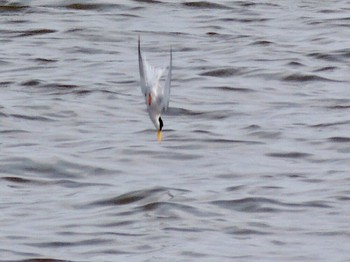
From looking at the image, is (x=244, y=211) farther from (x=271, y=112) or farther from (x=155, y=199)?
(x=271, y=112)

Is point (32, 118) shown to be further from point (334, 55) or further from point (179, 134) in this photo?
point (334, 55)

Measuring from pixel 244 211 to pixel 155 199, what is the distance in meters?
0.45

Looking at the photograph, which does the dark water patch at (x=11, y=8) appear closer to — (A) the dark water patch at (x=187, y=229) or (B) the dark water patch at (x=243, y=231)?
(A) the dark water patch at (x=187, y=229)

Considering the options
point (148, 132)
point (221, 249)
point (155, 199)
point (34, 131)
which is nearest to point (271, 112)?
point (148, 132)

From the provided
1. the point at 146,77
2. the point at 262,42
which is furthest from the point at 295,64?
the point at 146,77

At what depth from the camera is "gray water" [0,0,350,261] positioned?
7004mm

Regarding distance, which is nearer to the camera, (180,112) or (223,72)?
(180,112)

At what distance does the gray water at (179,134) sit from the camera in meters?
7.00

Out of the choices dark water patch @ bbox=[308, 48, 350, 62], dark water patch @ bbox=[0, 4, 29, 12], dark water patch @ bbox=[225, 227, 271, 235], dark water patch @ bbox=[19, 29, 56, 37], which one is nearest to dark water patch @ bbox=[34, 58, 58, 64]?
dark water patch @ bbox=[19, 29, 56, 37]

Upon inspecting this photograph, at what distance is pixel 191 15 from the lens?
43.7 feet

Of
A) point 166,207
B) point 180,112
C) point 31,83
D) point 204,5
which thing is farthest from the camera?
point 204,5

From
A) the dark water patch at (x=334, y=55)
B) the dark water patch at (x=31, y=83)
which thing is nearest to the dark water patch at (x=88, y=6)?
the dark water patch at (x=334, y=55)

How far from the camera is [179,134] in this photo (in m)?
9.19

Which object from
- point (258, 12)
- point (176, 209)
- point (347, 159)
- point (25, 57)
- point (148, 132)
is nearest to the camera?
point (176, 209)
